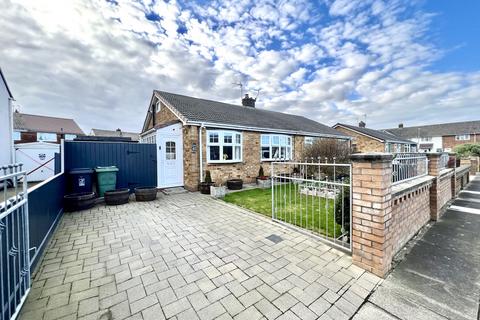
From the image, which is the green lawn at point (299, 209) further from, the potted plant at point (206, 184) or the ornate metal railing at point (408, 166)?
the ornate metal railing at point (408, 166)

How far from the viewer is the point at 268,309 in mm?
1963

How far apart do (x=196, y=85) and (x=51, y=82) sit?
10421 millimetres

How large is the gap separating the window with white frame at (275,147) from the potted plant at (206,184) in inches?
160

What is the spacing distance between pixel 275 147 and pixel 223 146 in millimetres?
3930

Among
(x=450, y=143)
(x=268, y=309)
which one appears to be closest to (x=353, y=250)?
(x=268, y=309)

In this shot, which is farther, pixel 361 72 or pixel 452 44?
pixel 361 72

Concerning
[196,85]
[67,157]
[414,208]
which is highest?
[196,85]

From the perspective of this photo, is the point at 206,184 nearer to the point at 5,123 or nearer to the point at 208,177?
the point at 208,177

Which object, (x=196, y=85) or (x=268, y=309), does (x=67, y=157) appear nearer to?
(x=268, y=309)

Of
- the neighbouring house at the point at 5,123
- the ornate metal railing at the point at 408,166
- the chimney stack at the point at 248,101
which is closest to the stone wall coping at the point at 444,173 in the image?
the ornate metal railing at the point at 408,166

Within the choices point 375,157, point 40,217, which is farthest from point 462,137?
point 40,217

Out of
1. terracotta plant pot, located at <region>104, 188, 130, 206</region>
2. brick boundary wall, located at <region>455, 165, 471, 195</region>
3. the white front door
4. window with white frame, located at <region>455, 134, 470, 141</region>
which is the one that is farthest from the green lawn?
window with white frame, located at <region>455, 134, 470, 141</region>

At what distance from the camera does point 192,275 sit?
2.57 metres

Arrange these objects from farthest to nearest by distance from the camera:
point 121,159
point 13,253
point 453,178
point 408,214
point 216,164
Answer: point 216,164
point 121,159
point 453,178
point 408,214
point 13,253
